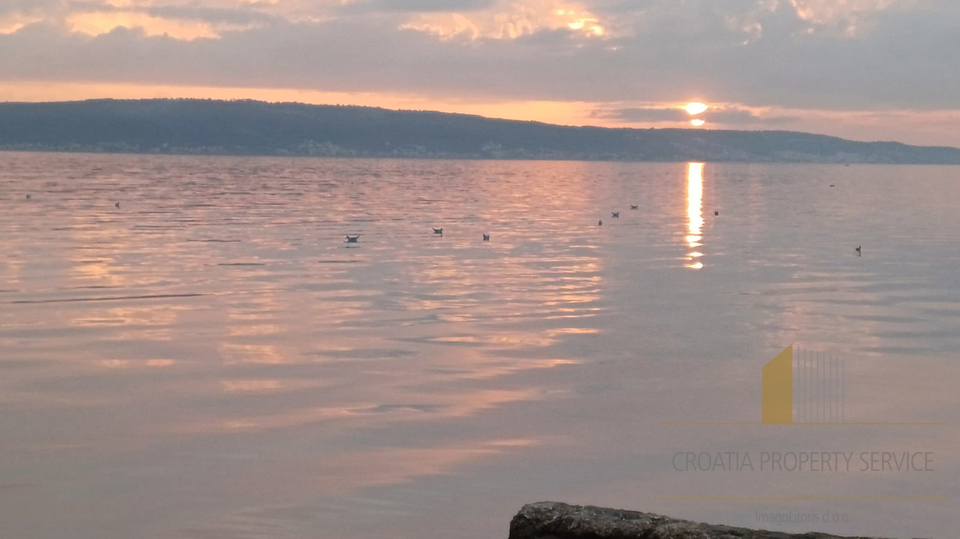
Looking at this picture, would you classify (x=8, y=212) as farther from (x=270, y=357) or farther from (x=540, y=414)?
(x=540, y=414)

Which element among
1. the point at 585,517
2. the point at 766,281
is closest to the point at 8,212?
the point at 766,281

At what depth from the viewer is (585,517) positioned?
569cm

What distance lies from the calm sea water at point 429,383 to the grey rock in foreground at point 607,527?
3455 mm

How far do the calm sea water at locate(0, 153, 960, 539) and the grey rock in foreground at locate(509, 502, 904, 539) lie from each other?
3.45 metres

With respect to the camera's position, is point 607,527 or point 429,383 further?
point 429,383

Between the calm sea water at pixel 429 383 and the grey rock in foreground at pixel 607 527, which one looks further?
the calm sea water at pixel 429 383

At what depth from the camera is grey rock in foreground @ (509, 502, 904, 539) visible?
18.0 ft

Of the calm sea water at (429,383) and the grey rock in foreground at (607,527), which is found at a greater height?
the grey rock in foreground at (607,527)

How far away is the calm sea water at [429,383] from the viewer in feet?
32.3

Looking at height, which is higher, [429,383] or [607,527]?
[607,527]

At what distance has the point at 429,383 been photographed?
14.2 m

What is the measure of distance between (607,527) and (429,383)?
28.3 feet

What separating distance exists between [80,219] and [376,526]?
3674cm

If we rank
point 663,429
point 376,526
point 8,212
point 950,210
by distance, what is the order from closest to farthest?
point 376,526 → point 663,429 → point 8,212 → point 950,210
